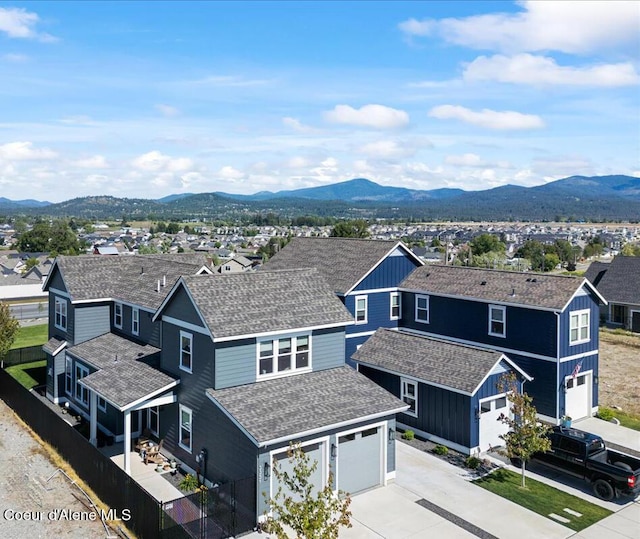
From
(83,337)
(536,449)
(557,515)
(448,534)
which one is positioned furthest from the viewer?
(83,337)

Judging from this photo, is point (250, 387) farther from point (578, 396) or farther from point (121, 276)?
point (578, 396)

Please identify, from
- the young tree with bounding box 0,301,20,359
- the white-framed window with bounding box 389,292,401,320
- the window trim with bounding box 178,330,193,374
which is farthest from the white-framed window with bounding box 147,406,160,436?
the white-framed window with bounding box 389,292,401,320

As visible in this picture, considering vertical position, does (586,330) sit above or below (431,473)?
above

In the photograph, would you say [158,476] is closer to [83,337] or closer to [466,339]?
[83,337]

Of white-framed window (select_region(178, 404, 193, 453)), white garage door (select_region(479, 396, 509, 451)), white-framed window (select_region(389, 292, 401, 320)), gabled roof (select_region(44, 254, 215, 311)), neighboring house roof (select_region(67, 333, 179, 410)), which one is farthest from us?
white-framed window (select_region(389, 292, 401, 320))

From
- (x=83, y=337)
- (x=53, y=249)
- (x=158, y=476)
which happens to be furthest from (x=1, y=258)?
(x=158, y=476)

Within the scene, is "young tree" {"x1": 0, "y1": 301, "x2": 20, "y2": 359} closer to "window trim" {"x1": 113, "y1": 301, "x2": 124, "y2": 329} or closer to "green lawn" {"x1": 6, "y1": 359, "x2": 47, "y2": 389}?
"green lawn" {"x1": 6, "y1": 359, "x2": 47, "y2": 389}
